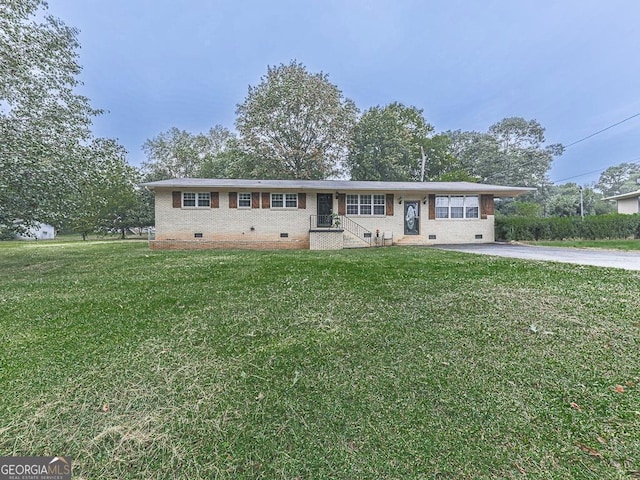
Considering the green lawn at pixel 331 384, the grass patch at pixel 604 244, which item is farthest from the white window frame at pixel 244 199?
the grass patch at pixel 604 244

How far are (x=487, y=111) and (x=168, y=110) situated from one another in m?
36.8

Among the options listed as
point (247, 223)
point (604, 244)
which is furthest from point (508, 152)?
point (247, 223)

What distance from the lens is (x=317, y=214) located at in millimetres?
14125

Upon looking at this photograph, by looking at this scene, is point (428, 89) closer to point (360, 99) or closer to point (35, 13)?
point (360, 99)

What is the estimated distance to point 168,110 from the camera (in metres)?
30.8

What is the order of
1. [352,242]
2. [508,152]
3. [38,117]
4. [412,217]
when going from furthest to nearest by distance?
1. [508,152]
2. [412,217]
3. [352,242]
4. [38,117]

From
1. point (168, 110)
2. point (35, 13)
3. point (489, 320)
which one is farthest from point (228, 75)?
point (489, 320)

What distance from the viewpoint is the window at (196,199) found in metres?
13.3

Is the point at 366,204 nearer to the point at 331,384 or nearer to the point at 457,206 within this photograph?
the point at 457,206

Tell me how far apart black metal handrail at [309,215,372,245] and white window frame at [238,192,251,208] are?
288 cm

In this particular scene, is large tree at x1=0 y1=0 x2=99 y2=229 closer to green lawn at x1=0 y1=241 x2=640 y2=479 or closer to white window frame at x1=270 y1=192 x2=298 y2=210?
green lawn at x1=0 y1=241 x2=640 y2=479

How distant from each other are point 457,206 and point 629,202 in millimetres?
18034

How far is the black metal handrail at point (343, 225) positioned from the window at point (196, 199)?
4639 millimetres

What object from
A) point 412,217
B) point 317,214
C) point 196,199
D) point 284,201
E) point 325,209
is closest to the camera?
point 196,199
